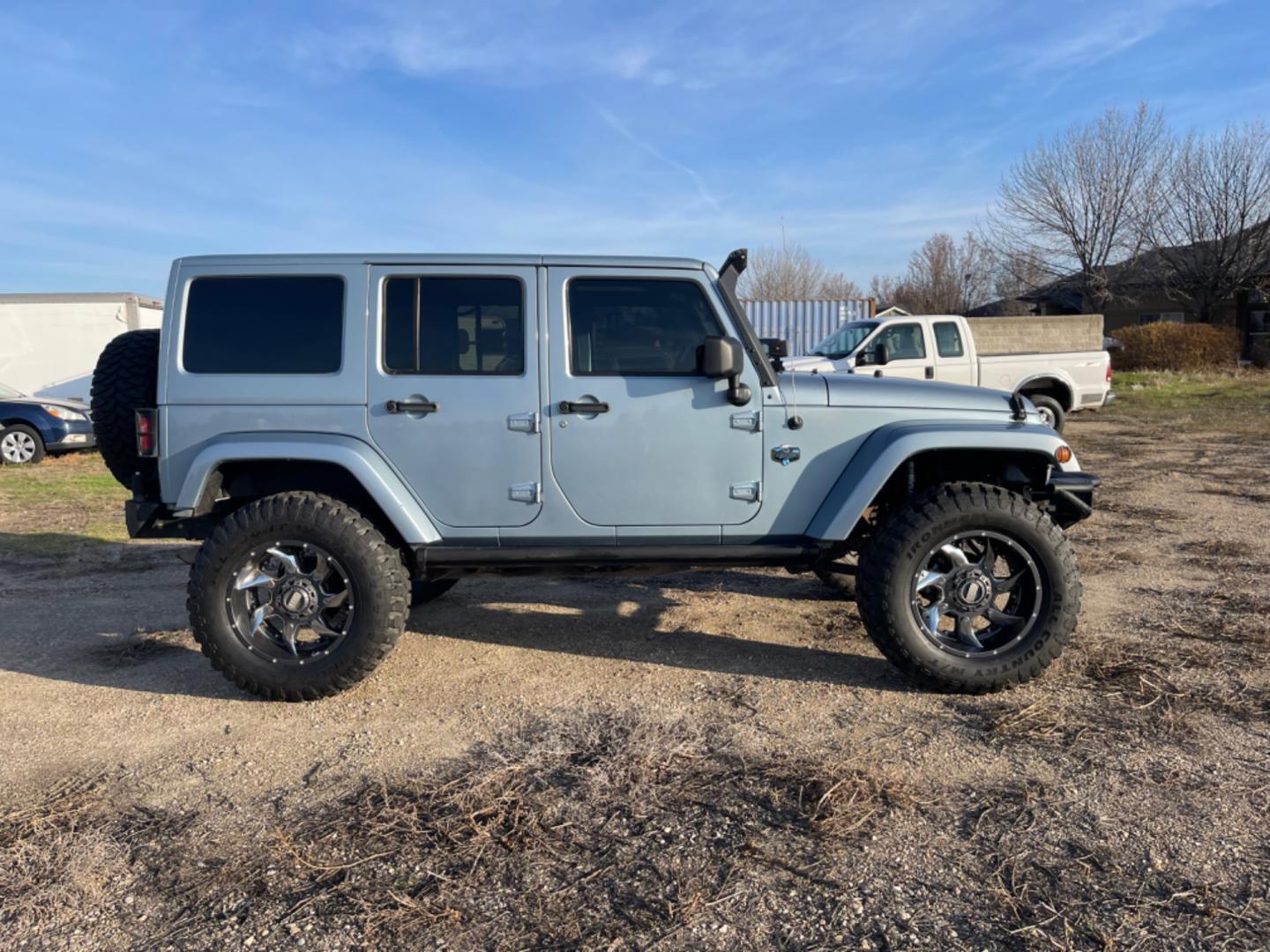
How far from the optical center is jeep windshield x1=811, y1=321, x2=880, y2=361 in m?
12.6

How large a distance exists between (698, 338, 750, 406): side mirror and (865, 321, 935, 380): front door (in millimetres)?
8946

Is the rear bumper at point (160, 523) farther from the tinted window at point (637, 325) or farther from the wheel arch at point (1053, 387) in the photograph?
the wheel arch at point (1053, 387)

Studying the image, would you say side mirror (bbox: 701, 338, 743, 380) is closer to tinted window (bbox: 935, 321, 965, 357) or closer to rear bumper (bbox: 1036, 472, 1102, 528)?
rear bumper (bbox: 1036, 472, 1102, 528)

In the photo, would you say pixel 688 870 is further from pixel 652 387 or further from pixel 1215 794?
pixel 652 387

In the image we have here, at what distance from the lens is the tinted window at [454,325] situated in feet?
13.2

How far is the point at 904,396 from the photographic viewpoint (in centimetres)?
414

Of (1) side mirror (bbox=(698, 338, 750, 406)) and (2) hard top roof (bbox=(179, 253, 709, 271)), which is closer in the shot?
(1) side mirror (bbox=(698, 338, 750, 406))

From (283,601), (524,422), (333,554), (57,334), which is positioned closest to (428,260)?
(524,422)

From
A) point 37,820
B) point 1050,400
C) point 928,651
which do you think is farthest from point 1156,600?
point 1050,400

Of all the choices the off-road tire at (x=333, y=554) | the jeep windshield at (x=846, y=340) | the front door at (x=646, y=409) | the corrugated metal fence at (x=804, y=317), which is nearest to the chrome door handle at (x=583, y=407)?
the front door at (x=646, y=409)

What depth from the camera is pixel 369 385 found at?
3.97 m

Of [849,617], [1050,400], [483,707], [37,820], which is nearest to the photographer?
[37,820]

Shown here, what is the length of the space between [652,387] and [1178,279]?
35.8 meters

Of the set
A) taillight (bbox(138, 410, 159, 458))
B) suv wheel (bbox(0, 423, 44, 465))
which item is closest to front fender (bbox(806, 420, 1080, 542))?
taillight (bbox(138, 410, 159, 458))
